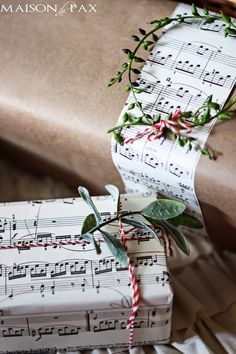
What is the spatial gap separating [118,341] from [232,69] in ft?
1.63

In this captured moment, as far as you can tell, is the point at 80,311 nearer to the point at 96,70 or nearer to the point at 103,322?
the point at 103,322

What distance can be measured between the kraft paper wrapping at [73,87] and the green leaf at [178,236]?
0.26 ft

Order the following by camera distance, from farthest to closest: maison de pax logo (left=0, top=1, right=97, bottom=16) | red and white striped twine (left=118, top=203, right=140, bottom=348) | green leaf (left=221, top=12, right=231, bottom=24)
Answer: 1. maison de pax logo (left=0, top=1, right=97, bottom=16)
2. green leaf (left=221, top=12, right=231, bottom=24)
3. red and white striped twine (left=118, top=203, right=140, bottom=348)

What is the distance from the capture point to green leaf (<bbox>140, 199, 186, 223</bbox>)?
3.17 feet

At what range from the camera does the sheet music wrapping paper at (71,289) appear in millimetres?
928

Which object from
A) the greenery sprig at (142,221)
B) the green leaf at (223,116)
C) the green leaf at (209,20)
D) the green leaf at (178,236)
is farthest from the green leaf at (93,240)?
the green leaf at (209,20)

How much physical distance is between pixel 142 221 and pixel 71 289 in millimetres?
163

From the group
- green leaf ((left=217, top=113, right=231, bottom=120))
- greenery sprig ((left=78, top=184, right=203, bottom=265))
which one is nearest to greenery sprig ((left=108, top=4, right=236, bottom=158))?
green leaf ((left=217, top=113, right=231, bottom=120))

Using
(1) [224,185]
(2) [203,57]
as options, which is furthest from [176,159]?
(2) [203,57]

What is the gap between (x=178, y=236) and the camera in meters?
0.98

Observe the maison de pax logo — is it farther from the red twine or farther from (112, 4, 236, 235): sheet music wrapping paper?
the red twine

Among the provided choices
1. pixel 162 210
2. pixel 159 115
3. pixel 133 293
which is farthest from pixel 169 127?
pixel 133 293

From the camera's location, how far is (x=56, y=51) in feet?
3.67

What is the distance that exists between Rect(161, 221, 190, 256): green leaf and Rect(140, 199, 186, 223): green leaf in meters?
0.02
